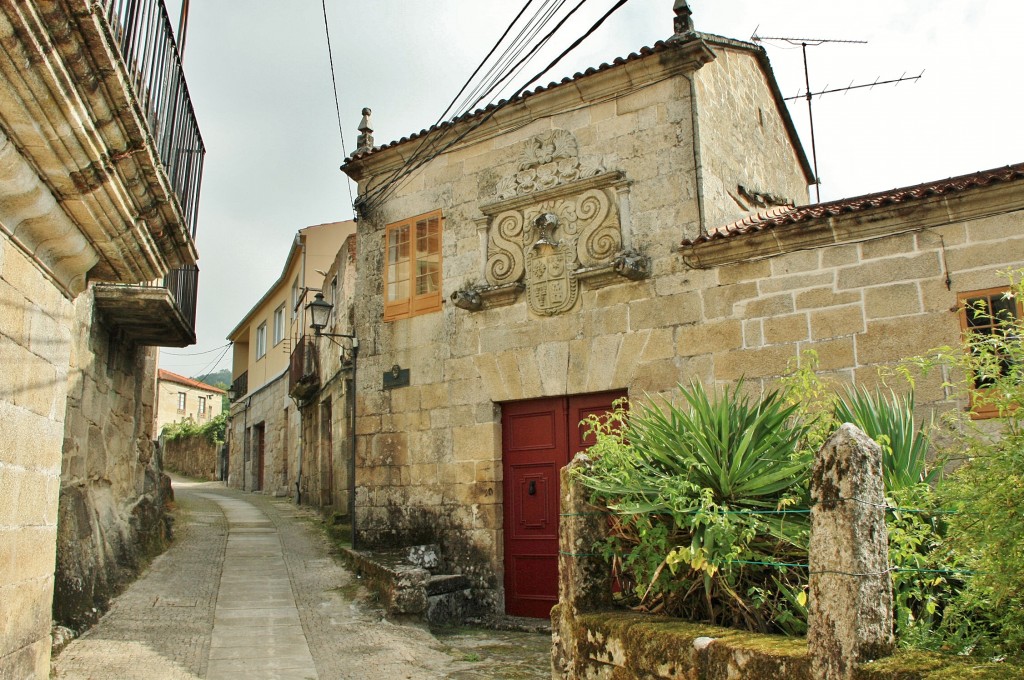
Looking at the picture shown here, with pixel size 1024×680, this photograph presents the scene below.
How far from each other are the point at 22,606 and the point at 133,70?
2.37 metres

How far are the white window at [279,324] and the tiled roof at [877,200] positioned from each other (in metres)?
17.0

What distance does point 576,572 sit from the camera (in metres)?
4.01

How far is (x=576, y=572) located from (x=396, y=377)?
6165 millimetres

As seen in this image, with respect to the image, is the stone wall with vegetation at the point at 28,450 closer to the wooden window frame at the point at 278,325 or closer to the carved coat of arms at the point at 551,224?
the carved coat of arms at the point at 551,224

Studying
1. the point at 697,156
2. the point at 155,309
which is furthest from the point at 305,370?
the point at 697,156

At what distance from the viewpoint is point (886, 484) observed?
3.44 m

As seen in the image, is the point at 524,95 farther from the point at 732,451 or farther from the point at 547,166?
the point at 732,451

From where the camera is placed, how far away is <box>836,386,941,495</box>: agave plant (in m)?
3.44

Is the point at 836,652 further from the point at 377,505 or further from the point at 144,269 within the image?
the point at 377,505

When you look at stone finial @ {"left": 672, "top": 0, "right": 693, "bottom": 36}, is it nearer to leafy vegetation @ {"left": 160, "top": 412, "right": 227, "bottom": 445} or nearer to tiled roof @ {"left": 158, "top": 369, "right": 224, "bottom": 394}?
leafy vegetation @ {"left": 160, "top": 412, "right": 227, "bottom": 445}

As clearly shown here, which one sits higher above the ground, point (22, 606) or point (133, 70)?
point (133, 70)

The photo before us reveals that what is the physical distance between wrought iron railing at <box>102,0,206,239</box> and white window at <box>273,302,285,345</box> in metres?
17.4

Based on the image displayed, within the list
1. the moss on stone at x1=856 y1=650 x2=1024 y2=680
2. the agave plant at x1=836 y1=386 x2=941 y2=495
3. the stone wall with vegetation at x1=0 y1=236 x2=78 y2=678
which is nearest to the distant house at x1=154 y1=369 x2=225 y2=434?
the stone wall with vegetation at x1=0 y1=236 x2=78 y2=678

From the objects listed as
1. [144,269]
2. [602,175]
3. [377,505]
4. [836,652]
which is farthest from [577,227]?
[836,652]
